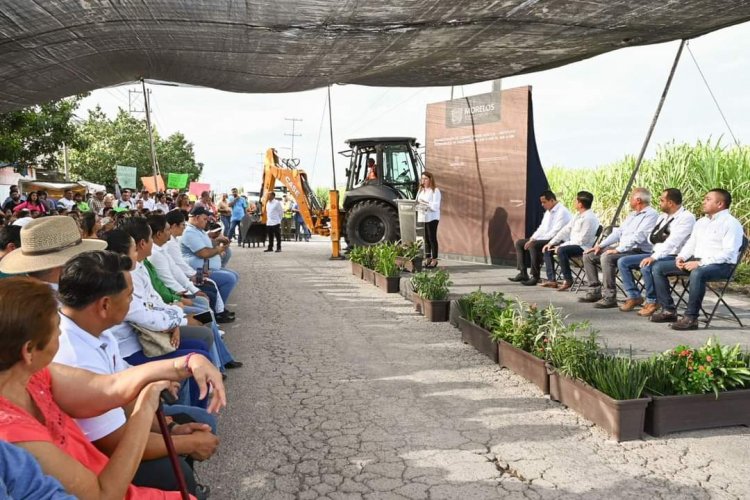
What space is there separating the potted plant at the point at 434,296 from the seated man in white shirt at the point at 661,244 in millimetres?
2151

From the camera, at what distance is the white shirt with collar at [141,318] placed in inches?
129

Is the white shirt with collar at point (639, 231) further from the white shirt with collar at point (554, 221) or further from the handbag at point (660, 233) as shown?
the white shirt with collar at point (554, 221)

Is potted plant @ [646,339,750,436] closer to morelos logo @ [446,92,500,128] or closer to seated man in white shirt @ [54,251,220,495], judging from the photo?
seated man in white shirt @ [54,251,220,495]

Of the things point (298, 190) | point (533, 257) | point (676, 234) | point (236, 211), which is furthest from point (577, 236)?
point (236, 211)

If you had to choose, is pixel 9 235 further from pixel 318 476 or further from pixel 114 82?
pixel 114 82

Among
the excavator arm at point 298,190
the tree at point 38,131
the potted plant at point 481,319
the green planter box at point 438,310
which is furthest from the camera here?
the tree at point 38,131

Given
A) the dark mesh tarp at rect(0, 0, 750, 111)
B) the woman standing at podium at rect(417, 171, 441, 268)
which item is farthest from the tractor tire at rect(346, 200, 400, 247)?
the dark mesh tarp at rect(0, 0, 750, 111)

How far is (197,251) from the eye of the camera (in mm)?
6324

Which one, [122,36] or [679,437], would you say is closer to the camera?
[679,437]

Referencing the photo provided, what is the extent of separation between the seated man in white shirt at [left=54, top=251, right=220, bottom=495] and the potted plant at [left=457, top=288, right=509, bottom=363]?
326cm

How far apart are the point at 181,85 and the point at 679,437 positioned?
7.56m

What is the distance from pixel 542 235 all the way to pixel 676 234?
268cm

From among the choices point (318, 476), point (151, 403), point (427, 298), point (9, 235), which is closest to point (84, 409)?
point (151, 403)

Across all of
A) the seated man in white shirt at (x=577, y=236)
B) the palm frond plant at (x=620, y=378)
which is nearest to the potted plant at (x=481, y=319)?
the palm frond plant at (x=620, y=378)
